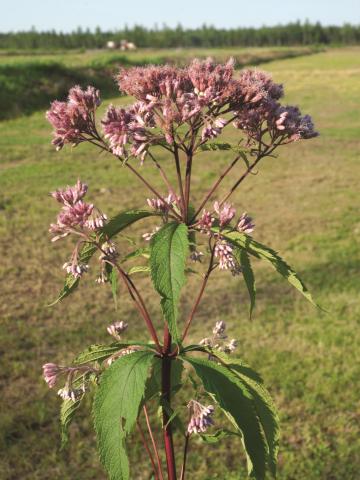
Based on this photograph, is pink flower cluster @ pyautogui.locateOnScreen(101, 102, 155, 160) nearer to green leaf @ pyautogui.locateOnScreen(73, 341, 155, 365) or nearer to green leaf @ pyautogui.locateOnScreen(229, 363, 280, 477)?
green leaf @ pyautogui.locateOnScreen(73, 341, 155, 365)

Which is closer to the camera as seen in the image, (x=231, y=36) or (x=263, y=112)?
(x=263, y=112)

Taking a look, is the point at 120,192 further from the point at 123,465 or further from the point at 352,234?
the point at 123,465

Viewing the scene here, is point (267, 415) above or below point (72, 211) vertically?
below

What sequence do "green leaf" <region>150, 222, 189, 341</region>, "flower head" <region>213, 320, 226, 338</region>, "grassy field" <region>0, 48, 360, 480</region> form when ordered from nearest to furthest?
"green leaf" <region>150, 222, 189, 341</region> → "flower head" <region>213, 320, 226, 338</region> → "grassy field" <region>0, 48, 360, 480</region>

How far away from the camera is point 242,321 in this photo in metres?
6.31

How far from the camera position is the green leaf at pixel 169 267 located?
1.50m

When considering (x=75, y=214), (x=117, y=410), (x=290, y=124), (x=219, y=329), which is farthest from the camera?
(x=219, y=329)

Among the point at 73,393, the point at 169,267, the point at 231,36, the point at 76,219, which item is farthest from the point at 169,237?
the point at 231,36

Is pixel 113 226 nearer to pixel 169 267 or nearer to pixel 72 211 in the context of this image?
pixel 72 211

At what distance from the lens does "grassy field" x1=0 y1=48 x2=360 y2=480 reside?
4.47m

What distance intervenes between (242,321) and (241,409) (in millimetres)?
4744

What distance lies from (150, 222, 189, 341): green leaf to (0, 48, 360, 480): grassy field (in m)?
3.15

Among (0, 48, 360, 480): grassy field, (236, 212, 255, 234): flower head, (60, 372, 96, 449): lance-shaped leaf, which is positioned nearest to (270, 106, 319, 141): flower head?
(236, 212, 255, 234): flower head

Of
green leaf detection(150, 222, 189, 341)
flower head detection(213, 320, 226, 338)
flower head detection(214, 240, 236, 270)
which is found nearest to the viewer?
green leaf detection(150, 222, 189, 341)
